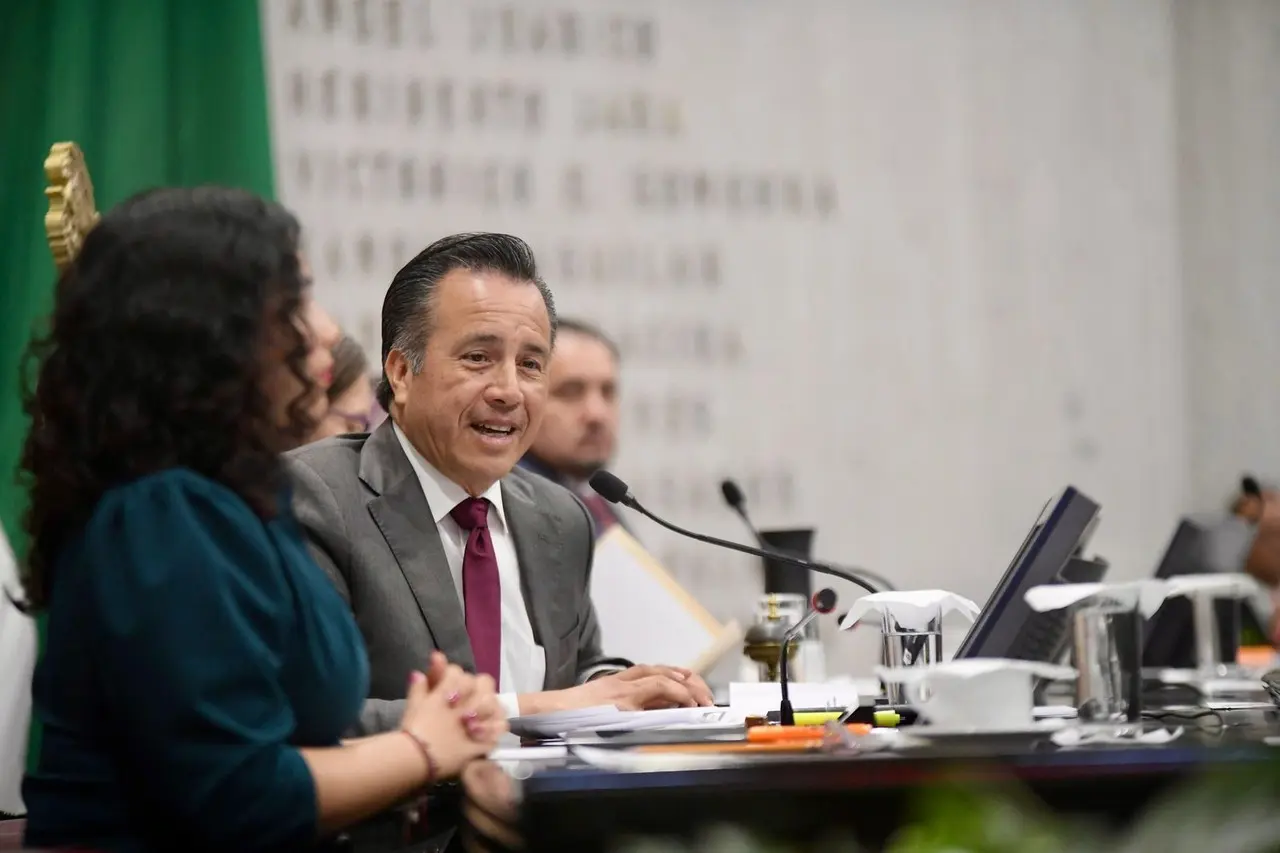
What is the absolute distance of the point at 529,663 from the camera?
82.9 inches

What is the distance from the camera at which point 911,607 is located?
1800mm

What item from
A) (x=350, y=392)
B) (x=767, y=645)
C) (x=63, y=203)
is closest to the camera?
(x=63, y=203)

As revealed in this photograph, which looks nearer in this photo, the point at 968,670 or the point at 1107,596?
the point at 968,670

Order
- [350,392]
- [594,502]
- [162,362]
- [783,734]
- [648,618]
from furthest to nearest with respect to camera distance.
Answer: [594,502]
[350,392]
[648,618]
[783,734]
[162,362]

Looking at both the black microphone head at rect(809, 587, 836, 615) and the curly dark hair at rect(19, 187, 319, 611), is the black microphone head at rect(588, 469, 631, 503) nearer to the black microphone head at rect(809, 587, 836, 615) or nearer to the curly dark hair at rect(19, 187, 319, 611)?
the black microphone head at rect(809, 587, 836, 615)

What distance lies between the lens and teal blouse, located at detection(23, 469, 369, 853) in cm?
118

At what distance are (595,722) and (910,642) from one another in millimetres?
485

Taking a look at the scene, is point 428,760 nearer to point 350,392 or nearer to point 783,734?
point 783,734

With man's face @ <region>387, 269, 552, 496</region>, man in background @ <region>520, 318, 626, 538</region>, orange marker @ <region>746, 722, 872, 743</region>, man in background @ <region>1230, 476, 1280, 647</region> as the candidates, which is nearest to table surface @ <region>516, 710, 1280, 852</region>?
orange marker @ <region>746, 722, 872, 743</region>

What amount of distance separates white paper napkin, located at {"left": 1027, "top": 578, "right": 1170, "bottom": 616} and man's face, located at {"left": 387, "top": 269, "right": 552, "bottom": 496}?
0.89 meters

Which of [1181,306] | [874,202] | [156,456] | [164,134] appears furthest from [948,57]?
[156,456]

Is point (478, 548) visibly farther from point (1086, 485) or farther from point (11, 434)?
point (1086, 485)

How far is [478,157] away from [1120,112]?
2248mm

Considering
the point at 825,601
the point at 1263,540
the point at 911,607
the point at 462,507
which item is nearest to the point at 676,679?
the point at 825,601
